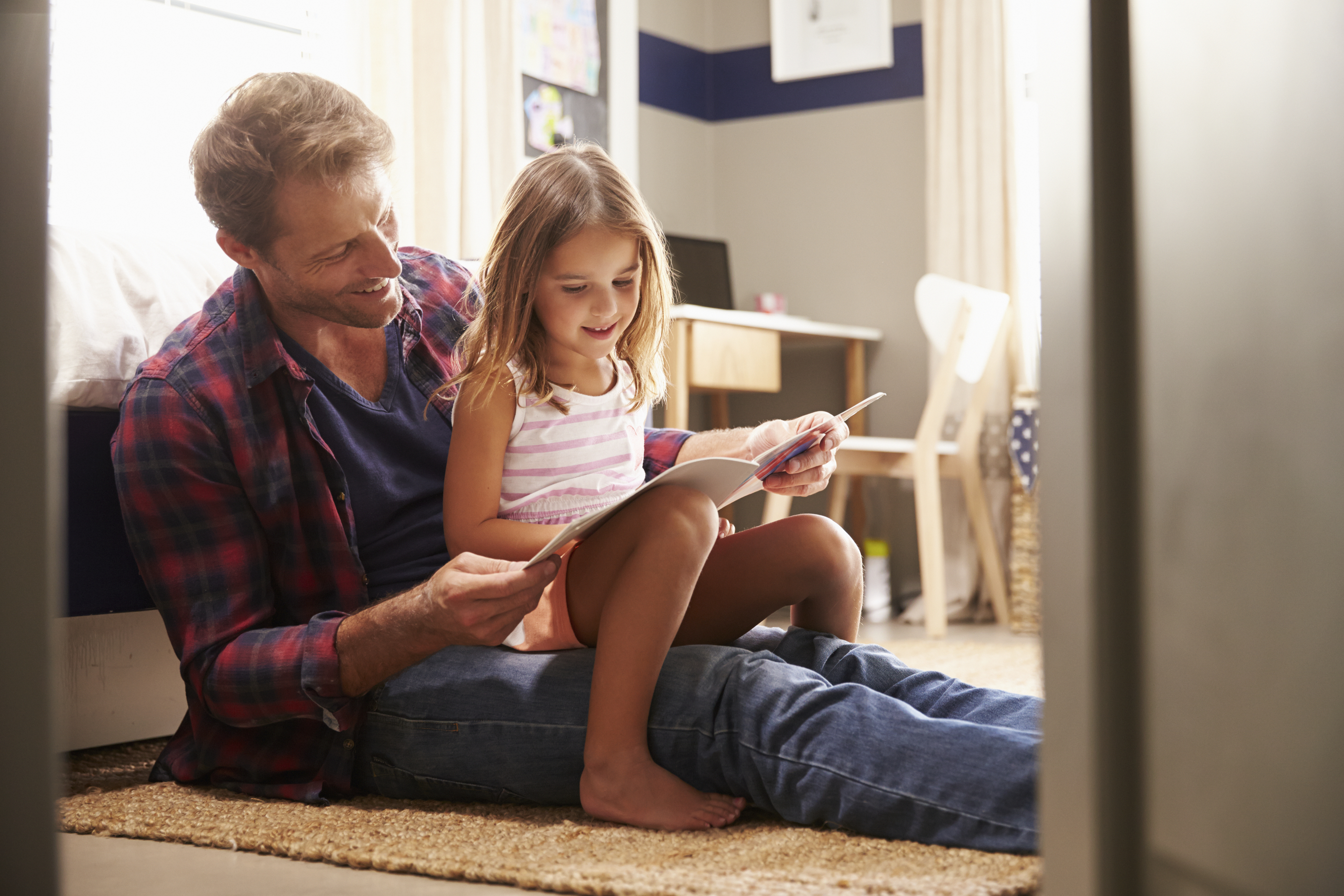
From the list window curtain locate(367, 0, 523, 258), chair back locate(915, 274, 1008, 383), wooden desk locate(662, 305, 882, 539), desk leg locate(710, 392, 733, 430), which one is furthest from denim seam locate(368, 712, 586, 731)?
desk leg locate(710, 392, 733, 430)

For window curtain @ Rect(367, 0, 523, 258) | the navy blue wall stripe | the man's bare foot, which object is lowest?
the man's bare foot

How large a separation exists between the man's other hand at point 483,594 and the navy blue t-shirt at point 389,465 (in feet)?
0.80

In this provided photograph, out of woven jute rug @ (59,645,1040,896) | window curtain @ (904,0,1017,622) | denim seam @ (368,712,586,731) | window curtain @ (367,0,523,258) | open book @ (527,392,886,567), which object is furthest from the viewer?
window curtain @ (904,0,1017,622)

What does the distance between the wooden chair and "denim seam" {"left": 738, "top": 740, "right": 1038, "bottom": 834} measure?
5.80 feet

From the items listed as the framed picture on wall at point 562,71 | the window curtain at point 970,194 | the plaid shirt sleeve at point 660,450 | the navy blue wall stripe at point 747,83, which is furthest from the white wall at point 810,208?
the plaid shirt sleeve at point 660,450

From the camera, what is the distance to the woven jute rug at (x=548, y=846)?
78cm

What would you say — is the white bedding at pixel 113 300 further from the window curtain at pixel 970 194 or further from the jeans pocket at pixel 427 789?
the window curtain at pixel 970 194

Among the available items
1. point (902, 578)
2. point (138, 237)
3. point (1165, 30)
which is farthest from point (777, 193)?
point (1165, 30)

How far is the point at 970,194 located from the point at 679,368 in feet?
3.48

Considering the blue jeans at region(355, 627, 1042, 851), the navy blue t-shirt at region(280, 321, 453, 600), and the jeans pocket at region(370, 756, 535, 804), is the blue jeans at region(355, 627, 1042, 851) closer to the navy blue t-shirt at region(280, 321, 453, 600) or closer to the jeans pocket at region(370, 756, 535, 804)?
the jeans pocket at region(370, 756, 535, 804)

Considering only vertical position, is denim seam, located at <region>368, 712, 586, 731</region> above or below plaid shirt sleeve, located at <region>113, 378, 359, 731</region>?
below

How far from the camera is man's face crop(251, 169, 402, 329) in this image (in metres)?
1.16

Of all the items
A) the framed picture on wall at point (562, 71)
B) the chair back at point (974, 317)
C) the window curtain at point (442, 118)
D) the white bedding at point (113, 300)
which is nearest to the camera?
the white bedding at point (113, 300)

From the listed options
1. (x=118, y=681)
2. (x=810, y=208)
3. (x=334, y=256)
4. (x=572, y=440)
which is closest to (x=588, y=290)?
(x=572, y=440)
